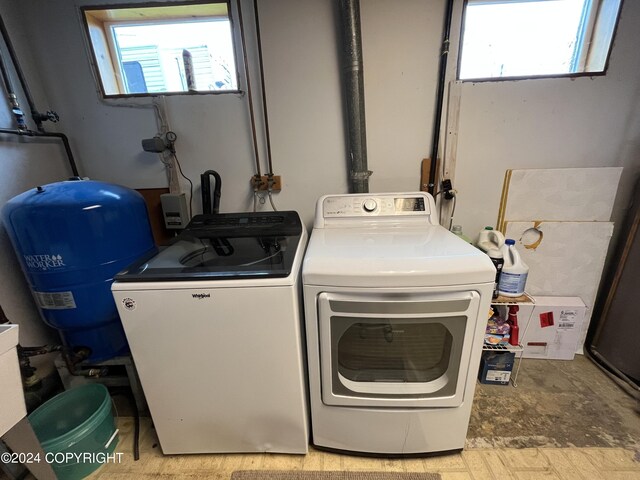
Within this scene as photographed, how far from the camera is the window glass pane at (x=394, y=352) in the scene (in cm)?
101

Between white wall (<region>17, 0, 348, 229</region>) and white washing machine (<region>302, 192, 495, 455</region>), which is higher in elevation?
white wall (<region>17, 0, 348, 229</region>)

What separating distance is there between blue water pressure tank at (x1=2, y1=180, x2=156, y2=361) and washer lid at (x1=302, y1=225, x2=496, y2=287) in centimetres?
87

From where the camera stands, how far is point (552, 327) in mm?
1624

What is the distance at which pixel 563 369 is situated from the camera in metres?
1.61

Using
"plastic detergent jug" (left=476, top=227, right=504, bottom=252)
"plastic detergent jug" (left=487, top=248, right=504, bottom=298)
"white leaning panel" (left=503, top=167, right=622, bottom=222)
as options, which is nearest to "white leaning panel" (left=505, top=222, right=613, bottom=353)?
"white leaning panel" (left=503, top=167, right=622, bottom=222)

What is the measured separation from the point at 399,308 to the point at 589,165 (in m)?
1.56

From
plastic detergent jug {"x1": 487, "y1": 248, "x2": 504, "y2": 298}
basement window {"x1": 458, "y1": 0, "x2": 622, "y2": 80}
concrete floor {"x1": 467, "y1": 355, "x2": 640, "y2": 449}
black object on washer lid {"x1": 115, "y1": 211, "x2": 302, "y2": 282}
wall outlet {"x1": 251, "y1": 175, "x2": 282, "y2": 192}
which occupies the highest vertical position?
basement window {"x1": 458, "y1": 0, "x2": 622, "y2": 80}

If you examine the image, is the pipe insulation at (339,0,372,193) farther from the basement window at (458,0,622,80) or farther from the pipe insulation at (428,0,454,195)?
the basement window at (458,0,622,80)

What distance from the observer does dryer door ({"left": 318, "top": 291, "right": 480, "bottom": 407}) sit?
0.91 m

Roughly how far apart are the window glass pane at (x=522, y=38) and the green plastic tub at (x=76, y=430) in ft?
8.17

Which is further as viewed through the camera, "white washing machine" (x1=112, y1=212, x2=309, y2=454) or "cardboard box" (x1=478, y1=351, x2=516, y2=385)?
"cardboard box" (x1=478, y1=351, x2=516, y2=385)

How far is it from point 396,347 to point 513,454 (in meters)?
0.77

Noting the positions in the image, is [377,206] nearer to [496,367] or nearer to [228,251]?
[228,251]

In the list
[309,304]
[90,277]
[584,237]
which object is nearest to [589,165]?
[584,237]
